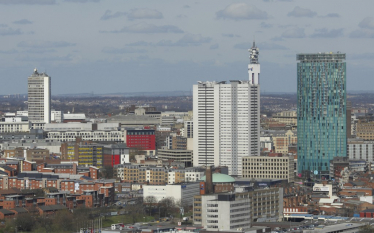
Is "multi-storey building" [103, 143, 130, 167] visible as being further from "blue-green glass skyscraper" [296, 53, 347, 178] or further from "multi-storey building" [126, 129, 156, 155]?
"blue-green glass skyscraper" [296, 53, 347, 178]

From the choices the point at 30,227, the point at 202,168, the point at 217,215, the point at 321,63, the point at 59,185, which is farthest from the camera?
the point at 321,63

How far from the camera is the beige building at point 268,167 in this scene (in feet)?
351

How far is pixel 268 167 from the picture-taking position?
4245 inches

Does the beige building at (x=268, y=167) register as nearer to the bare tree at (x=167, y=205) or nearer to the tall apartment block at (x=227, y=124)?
the tall apartment block at (x=227, y=124)

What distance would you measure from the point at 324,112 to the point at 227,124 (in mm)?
13397

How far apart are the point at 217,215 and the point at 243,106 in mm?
45967

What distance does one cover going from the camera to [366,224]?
7275 cm

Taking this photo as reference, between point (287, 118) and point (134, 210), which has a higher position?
point (287, 118)

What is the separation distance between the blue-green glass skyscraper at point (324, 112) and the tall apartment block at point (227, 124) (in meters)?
9.83

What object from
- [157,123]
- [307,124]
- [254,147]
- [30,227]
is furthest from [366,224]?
[157,123]

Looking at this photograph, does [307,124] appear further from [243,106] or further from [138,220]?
[138,220]

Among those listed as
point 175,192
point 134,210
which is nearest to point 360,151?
point 175,192

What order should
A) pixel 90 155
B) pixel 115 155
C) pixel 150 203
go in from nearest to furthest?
pixel 150 203 < pixel 90 155 < pixel 115 155

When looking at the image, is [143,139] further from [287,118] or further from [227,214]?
[227,214]
